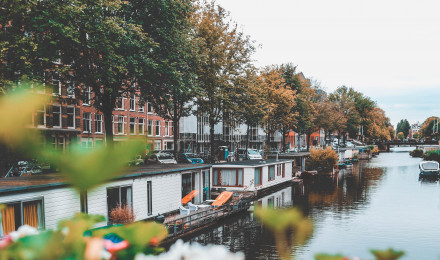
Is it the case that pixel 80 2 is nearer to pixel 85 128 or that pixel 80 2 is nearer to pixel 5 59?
pixel 5 59

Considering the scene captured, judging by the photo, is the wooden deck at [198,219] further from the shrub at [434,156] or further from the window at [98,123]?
the shrub at [434,156]

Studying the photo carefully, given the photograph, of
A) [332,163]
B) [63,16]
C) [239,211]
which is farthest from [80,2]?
[332,163]

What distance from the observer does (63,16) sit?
24.4m

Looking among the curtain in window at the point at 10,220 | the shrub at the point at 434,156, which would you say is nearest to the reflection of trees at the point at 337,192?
the curtain in window at the point at 10,220

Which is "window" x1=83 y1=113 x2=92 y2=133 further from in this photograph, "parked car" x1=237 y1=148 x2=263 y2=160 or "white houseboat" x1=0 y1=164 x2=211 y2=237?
"white houseboat" x1=0 y1=164 x2=211 y2=237

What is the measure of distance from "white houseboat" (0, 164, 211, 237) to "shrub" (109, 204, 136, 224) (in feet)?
1.20

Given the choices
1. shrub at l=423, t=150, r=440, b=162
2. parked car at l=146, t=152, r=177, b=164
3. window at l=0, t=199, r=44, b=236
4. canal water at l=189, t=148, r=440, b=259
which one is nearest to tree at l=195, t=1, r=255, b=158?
parked car at l=146, t=152, r=177, b=164

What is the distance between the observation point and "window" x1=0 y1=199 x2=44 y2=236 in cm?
1429

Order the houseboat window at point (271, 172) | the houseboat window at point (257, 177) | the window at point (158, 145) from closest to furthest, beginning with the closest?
the houseboat window at point (257, 177) < the houseboat window at point (271, 172) < the window at point (158, 145)

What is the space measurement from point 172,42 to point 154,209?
14.9 m

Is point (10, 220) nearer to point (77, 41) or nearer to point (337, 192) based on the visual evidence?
point (77, 41)

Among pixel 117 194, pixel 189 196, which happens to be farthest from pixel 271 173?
pixel 117 194

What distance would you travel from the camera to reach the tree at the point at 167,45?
3075 cm

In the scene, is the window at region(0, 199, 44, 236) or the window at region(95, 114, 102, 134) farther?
the window at region(95, 114, 102, 134)
